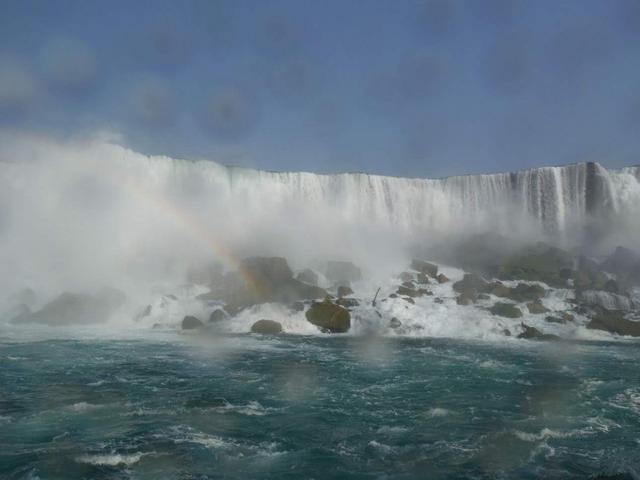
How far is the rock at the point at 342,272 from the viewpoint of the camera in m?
30.6

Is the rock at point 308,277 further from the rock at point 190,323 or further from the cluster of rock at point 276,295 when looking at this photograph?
the rock at point 190,323

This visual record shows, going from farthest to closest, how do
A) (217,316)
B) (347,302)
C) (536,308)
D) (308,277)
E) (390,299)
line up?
(308,277)
(390,299)
(347,302)
(536,308)
(217,316)

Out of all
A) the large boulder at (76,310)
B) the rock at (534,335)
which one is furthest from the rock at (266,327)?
the rock at (534,335)

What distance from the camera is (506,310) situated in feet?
81.3

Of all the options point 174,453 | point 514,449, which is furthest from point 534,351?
point 174,453

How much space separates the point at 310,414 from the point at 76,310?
17.9m

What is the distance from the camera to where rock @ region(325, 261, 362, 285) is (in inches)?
1206

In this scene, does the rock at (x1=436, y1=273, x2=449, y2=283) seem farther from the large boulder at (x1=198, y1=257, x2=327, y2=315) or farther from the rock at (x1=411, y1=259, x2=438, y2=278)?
the large boulder at (x1=198, y1=257, x2=327, y2=315)

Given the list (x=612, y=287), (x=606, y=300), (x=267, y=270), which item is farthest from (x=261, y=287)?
(x=612, y=287)

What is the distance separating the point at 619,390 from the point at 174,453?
33.7 feet

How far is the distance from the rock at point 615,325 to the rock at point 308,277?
13.2 meters

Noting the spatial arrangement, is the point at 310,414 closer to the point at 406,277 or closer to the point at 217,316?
the point at 217,316

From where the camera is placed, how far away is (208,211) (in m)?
35.8

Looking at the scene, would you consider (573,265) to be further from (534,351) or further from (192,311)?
(192,311)
